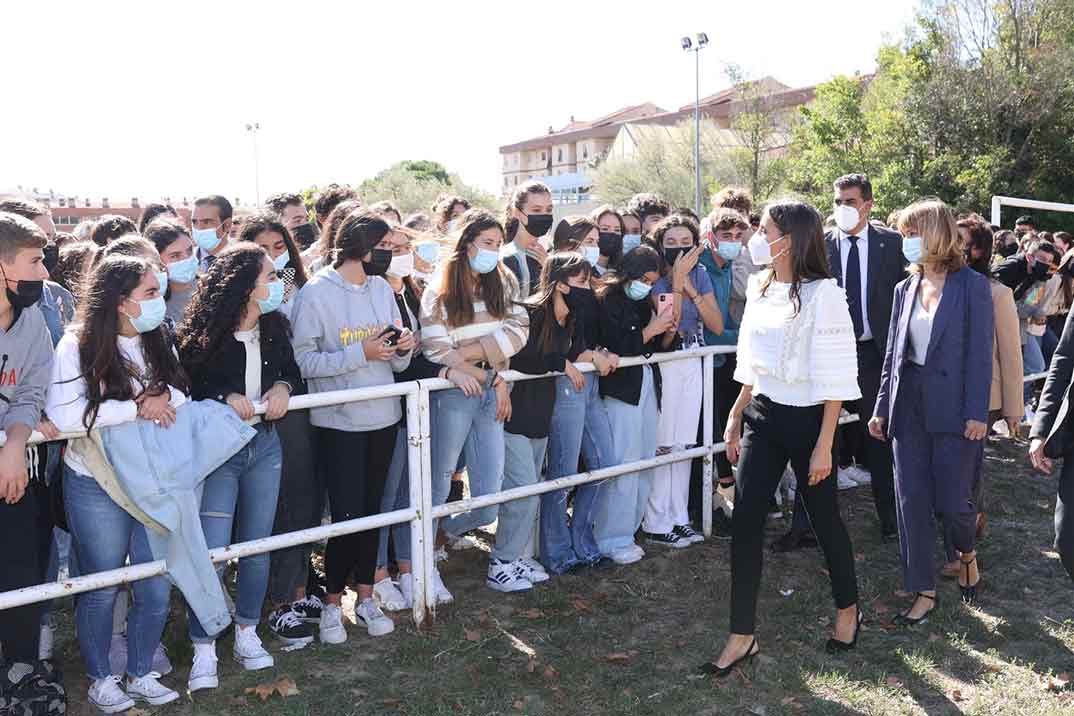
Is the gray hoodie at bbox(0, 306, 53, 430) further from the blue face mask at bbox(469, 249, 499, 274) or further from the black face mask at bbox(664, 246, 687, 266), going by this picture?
the black face mask at bbox(664, 246, 687, 266)

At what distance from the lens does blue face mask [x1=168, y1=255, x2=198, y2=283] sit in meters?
4.46

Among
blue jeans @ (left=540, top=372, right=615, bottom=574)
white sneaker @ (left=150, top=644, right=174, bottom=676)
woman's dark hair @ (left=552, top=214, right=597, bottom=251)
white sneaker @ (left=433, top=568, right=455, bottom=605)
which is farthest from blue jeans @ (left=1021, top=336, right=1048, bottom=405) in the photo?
white sneaker @ (left=150, top=644, right=174, bottom=676)

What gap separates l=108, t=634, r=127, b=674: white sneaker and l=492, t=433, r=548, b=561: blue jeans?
1.99 metres

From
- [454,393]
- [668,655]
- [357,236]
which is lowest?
[668,655]

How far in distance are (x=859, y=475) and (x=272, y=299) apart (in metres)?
5.13

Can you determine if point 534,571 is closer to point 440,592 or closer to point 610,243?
point 440,592

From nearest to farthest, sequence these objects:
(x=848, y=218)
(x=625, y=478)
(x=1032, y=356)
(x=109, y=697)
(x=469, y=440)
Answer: (x=109, y=697)
(x=469, y=440)
(x=625, y=478)
(x=848, y=218)
(x=1032, y=356)

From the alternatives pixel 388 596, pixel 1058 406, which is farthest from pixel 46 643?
pixel 1058 406

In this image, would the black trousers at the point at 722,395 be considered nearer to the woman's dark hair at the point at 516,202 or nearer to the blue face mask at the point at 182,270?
the woman's dark hair at the point at 516,202

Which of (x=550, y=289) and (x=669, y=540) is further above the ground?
(x=550, y=289)

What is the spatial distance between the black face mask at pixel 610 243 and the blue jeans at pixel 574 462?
35.8 inches

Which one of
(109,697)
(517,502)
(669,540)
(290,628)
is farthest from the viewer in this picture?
(669,540)

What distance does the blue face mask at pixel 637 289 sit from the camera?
18.4ft

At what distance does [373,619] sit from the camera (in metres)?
4.71
